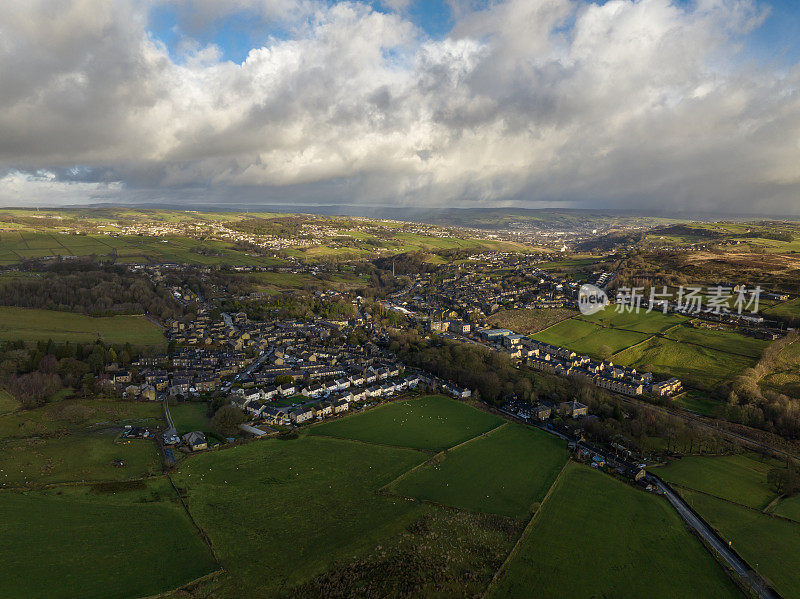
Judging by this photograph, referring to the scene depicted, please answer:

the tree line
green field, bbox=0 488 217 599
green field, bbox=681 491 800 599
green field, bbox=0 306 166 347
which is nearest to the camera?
green field, bbox=0 488 217 599

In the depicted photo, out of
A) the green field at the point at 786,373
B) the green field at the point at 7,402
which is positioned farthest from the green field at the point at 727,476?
the green field at the point at 7,402

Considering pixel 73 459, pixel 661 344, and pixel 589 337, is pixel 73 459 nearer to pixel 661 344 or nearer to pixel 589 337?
pixel 589 337

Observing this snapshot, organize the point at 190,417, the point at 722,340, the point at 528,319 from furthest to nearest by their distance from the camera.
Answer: the point at 528,319 < the point at 722,340 < the point at 190,417

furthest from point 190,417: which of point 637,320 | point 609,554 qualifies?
point 637,320

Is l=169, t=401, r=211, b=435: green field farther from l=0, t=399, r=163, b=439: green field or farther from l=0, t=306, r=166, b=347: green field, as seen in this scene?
l=0, t=306, r=166, b=347: green field

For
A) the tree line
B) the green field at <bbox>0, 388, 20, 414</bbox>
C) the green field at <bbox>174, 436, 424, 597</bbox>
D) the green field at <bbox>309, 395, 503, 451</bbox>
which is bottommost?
the green field at <bbox>309, 395, 503, 451</bbox>

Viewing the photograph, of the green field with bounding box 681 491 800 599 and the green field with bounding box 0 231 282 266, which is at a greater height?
the green field with bounding box 0 231 282 266

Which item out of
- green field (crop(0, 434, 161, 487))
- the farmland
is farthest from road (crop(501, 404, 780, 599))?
green field (crop(0, 434, 161, 487))
